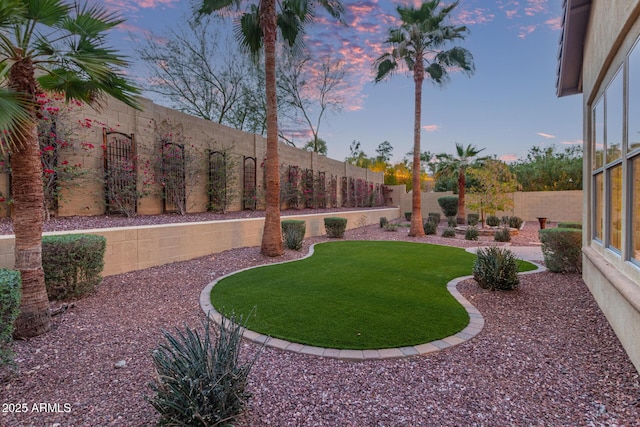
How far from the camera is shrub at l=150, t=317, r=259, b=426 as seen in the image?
1.80 m

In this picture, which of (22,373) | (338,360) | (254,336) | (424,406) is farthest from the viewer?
(254,336)

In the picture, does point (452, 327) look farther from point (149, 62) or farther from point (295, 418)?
point (149, 62)

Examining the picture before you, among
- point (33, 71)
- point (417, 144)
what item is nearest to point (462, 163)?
point (417, 144)

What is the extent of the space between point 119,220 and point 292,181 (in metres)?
8.00

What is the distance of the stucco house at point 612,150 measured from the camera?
8.98 feet

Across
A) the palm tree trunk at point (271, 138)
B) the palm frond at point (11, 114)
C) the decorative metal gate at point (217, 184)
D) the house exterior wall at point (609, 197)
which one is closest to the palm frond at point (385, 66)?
the palm tree trunk at point (271, 138)

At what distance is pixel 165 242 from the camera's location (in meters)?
6.21

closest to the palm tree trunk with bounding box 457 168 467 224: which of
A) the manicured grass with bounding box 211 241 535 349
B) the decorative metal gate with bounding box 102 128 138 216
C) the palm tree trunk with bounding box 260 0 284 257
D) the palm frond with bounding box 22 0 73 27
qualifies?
the manicured grass with bounding box 211 241 535 349

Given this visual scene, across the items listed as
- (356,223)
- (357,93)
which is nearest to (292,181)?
(356,223)

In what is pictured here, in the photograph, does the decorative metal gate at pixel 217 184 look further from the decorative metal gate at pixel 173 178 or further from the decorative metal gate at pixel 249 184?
the decorative metal gate at pixel 249 184

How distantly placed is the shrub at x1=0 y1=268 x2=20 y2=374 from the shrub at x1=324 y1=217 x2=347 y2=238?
9.07 metres

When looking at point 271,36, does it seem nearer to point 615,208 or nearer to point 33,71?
point 33,71

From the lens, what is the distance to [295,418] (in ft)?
6.60

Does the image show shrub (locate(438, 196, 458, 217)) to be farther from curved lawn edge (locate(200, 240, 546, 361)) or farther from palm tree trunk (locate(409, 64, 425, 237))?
curved lawn edge (locate(200, 240, 546, 361))
